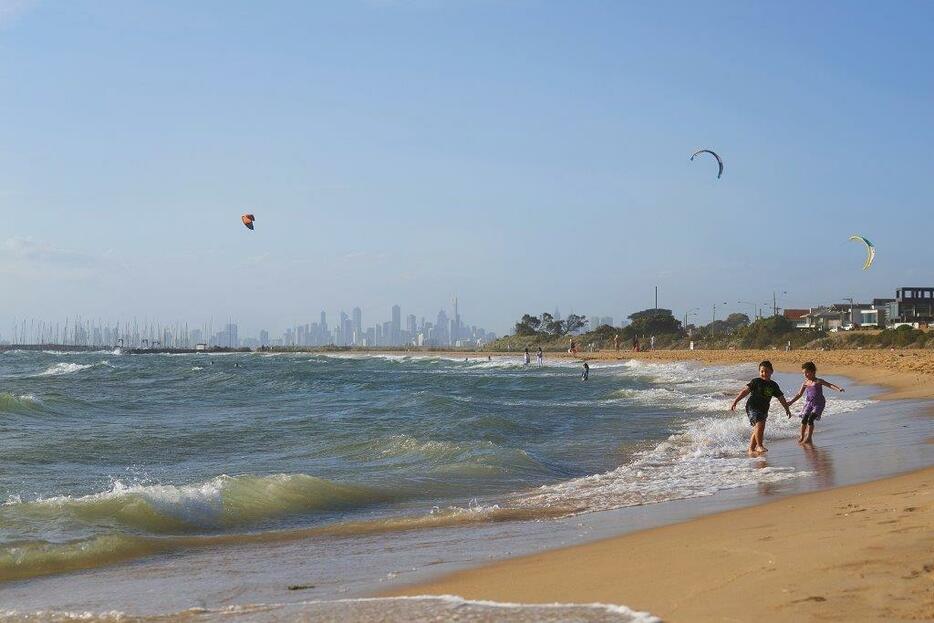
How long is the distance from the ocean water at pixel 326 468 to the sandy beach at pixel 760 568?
537 mm

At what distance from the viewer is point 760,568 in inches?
199

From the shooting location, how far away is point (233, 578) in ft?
21.3

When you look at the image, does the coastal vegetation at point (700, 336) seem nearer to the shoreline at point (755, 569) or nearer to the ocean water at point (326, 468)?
the ocean water at point (326, 468)

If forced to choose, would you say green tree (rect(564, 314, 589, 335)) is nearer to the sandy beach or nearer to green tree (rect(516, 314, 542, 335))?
green tree (rect(516, 314, 542, 335))

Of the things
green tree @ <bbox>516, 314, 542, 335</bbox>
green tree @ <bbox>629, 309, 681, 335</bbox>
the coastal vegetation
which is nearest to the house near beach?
the coastal vegetation

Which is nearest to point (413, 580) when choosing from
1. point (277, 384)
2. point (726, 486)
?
point (726, 486)

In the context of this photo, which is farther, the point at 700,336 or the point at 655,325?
the point at 655,325

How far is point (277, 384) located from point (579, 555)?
3271 centimetres

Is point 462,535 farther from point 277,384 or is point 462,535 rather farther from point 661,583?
point 277,384

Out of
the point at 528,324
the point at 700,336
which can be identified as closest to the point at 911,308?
the point at 700,336

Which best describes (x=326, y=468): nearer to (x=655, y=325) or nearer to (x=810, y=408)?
(x=810, y=408)

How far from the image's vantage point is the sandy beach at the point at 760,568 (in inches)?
166

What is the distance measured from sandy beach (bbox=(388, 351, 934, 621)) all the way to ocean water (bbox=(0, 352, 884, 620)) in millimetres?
537

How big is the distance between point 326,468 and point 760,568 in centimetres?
883
